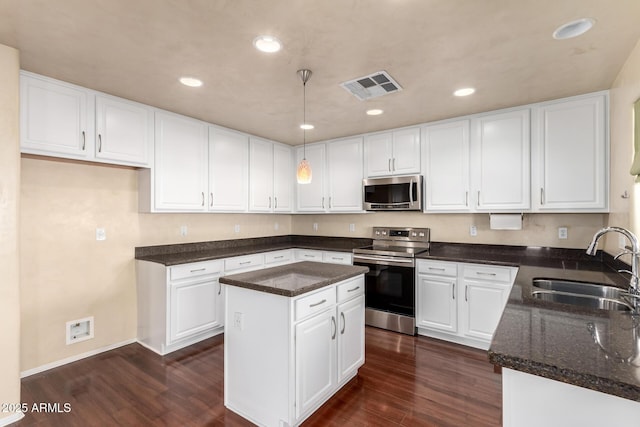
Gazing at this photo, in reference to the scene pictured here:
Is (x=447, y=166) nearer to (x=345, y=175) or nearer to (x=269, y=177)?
(x=345, y=175)

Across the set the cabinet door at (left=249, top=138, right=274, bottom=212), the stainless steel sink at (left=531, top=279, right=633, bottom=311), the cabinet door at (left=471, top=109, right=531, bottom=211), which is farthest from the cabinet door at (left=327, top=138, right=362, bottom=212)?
the stainless steel sink at (left=531, top=279, right=633, bottom=311)

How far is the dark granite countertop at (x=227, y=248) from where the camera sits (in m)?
3.30

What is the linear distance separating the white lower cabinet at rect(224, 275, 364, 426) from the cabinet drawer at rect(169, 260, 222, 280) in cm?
114

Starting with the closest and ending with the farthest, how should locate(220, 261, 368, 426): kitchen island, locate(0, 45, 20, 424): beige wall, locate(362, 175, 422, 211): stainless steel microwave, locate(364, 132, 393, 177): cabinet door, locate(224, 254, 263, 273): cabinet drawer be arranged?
locate(220, 261, 368, 426): kitchen island, locate(0, 45, 20, 424): beige wall, locate(224, 254, 263, 273): cabinet drawer, locate(362, 175, 422, 211): stainless steel microwave, locate(364, 132, 393, 177): cabinet door

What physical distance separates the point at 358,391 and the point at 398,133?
2875 millimetres

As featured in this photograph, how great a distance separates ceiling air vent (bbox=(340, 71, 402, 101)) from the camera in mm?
2459

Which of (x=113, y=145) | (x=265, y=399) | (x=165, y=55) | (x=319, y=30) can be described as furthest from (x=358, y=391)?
(x=113, y=145)

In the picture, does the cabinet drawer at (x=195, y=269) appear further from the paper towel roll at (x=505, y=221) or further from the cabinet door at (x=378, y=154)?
the paper towel roll at (x=505, y=221)

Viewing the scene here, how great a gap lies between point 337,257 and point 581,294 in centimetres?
260

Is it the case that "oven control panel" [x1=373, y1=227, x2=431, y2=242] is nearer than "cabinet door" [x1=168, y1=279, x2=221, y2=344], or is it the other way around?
"cabinet door" [x1=168, y1=279, x2=221, y2=344]

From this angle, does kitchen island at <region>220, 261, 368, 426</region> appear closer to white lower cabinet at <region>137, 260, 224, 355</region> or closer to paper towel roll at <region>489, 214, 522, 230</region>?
white lower cabinet at <region>137, 260, 224, 355</region>

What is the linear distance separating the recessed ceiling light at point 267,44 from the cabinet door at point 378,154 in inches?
88.9

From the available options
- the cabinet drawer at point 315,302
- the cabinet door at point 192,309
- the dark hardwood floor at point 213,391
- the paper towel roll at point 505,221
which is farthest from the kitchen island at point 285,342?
the paper towel roll at point 505,221

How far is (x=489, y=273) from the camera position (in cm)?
307
